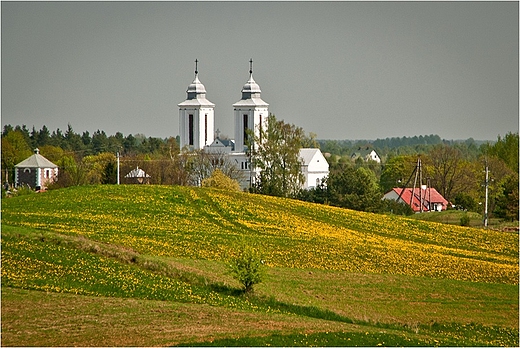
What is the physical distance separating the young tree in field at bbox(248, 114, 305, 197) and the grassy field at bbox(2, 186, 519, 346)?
91.9 feet

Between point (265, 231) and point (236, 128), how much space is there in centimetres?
6917

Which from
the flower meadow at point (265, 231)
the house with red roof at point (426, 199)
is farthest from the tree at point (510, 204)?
the flower meadow at point (265, 231)

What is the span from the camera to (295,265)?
4338cm

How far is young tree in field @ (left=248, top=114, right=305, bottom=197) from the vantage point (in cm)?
9062

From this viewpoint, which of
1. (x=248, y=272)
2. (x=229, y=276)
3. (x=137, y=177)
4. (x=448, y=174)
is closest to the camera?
(x=248, y=272)

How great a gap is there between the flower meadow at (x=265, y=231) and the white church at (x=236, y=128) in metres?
50.8

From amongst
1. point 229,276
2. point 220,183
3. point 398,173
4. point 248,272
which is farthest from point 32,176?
point 248,272

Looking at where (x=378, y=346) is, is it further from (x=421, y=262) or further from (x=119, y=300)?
(x=421, y=262)

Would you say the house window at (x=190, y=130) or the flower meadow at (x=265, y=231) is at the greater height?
the house window at (x=190, y=130)

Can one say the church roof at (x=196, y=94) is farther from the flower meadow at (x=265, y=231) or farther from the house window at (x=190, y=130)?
the flower meadow at (x=265, y=231)

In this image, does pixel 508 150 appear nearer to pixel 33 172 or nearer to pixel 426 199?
pixel 426 199

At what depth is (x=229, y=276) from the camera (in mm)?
39094

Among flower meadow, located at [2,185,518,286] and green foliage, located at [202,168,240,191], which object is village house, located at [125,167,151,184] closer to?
green foliage, located at [202,168,240,191]

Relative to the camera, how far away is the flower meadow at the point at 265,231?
4488 cm
